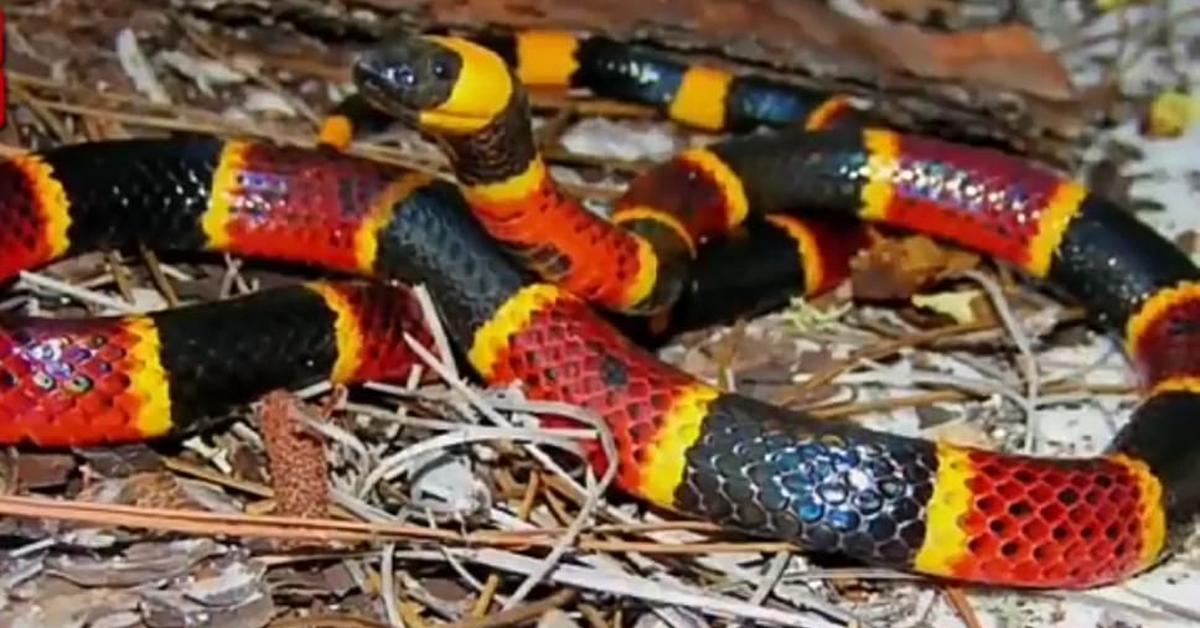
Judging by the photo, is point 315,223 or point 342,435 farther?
point 315,223

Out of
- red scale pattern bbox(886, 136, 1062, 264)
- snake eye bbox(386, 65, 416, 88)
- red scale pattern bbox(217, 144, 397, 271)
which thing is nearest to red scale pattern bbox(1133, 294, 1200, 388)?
red scale pattern bbox(886, 136, 1062, 264)

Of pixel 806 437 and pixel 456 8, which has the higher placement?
pixel 456 8

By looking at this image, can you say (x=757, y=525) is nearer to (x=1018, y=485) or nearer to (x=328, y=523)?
(x=1018, y=485)

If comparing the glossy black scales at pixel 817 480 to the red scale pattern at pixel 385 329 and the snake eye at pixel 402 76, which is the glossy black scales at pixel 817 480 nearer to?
the red scale pattern at pixel 385 329

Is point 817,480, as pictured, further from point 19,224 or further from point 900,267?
point 19,224

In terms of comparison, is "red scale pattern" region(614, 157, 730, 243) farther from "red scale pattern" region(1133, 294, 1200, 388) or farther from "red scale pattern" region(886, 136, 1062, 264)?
"red scale pattern" region(1133, 294, 1200, 388)

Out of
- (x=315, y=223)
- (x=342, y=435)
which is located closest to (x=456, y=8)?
(x=315, y=223)

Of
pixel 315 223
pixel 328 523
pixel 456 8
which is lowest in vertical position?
pixel 328 523
